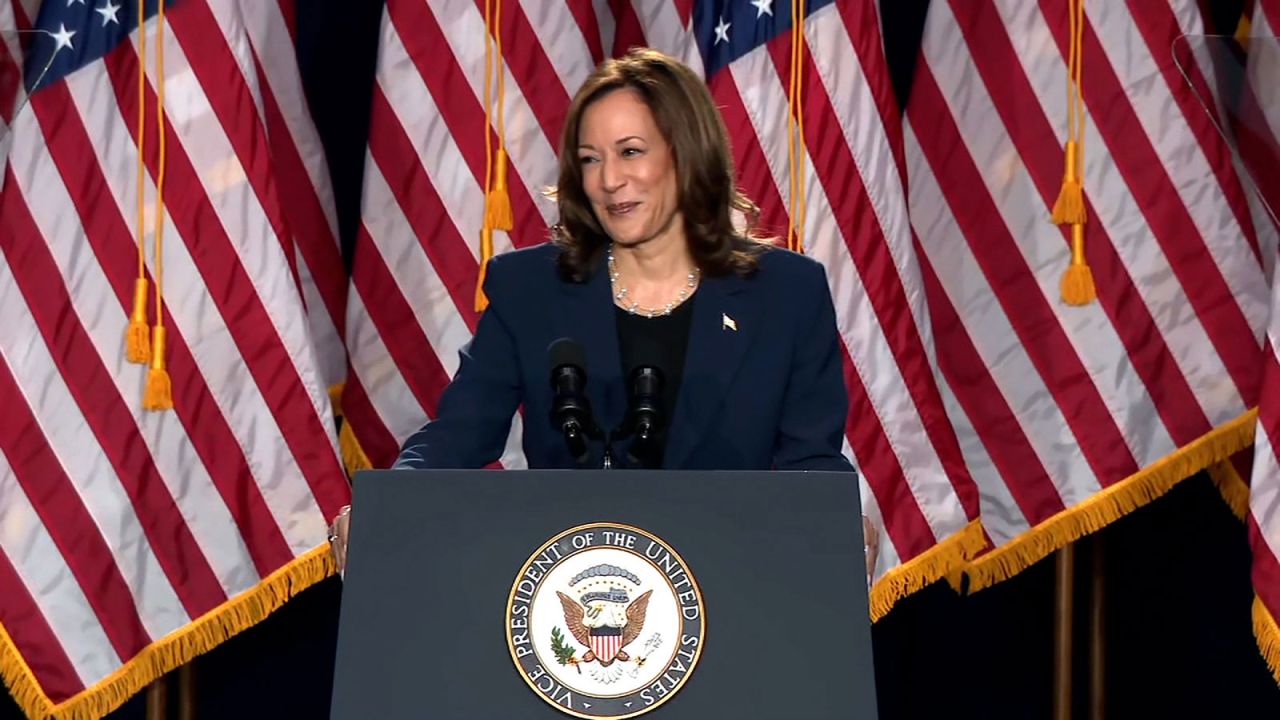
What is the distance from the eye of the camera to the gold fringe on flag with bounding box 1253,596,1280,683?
2947mm

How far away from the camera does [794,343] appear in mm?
2121

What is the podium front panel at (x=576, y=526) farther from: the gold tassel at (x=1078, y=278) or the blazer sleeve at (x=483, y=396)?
the gold tassel at (x=1078, y=278)

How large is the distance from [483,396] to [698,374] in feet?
0.97

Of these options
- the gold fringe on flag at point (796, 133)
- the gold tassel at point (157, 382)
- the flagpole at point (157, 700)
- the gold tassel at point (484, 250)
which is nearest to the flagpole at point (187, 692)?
the flagpole at point (157, 700)

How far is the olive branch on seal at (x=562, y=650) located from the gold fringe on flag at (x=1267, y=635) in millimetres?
1928

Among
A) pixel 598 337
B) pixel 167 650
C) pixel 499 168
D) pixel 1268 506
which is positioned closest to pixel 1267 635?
pixel 1268 506

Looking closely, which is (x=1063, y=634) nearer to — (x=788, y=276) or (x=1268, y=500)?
(x=1268, y=500)

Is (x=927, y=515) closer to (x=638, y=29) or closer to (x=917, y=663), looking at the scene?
(x=917, y=663)

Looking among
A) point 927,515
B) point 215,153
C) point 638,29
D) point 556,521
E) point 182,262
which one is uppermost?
point 638,29

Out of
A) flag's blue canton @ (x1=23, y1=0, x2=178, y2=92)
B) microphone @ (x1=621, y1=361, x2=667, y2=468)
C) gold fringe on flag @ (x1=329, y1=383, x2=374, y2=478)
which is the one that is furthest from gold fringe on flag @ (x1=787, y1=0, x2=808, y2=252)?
microphone @ (x1=621, y1=361, x2=667, y2=468)

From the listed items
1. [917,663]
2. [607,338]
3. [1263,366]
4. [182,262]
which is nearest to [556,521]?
[607,338]

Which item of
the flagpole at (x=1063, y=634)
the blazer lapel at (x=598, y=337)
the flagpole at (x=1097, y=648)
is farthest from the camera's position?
the flagpole at (x=1097, y=648)

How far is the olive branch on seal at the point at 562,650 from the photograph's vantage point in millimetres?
1465

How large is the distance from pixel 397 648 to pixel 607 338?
2.21ft
